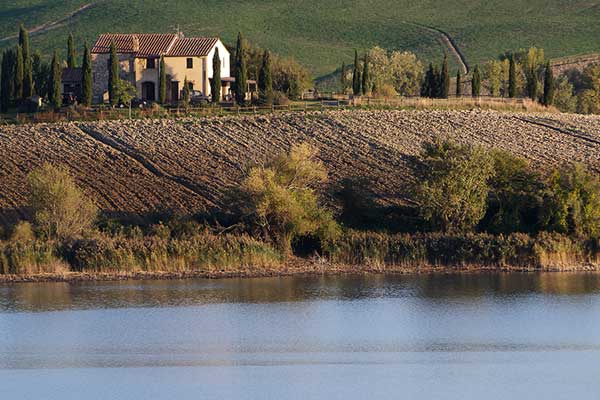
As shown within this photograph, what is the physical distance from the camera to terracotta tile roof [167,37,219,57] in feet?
251

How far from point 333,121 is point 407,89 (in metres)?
28.2

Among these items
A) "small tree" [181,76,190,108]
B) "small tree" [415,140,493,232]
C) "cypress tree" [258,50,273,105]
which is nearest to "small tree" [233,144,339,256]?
"small tree" [415,140,493,232]

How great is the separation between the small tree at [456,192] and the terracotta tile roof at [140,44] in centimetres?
3000

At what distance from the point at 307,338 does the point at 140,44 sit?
1764 inches

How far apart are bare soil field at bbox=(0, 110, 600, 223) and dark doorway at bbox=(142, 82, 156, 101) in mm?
9528

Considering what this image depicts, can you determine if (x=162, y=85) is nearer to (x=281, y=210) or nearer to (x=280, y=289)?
(x=281, y=210)

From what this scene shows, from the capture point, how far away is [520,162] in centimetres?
5297

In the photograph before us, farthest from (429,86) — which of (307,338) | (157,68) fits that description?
(307,338)

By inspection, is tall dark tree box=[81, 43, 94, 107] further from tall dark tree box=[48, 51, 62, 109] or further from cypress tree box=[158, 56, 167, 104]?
cypress tree box=[158, 56, 167, 104]

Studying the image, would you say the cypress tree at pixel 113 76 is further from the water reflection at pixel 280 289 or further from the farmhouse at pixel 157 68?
the water reflection at pixel 280 289

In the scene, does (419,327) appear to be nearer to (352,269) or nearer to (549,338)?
(549,338)

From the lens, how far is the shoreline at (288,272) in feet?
150

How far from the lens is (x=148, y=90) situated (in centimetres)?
7662

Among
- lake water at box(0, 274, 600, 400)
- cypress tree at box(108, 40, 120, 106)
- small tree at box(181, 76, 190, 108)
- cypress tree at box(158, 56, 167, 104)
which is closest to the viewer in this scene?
Result: lake water at box(0, 274, 600, 400)
